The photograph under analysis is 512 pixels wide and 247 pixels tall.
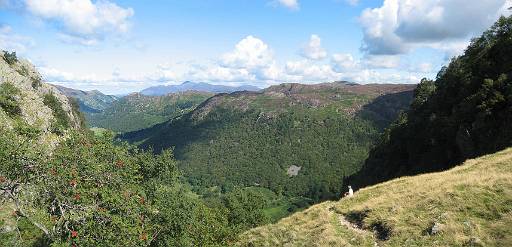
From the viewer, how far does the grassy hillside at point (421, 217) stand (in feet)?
84.9

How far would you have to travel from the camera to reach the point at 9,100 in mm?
107750

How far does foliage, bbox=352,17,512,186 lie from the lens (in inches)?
2574

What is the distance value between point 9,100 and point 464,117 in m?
113

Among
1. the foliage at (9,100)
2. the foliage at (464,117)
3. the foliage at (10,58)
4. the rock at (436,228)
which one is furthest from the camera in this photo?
the foliage at (10,58)

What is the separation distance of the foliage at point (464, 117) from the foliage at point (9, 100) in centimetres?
10351

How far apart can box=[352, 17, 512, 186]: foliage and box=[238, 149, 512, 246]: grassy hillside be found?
24601 mm

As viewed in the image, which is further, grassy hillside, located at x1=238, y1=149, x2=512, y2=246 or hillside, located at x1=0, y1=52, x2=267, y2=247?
hillside, located at x1=0, y1=52, x2=267, y2=247

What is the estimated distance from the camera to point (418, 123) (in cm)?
10400

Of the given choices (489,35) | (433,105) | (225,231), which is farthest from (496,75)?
(225,231)

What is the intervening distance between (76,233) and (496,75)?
249 feet

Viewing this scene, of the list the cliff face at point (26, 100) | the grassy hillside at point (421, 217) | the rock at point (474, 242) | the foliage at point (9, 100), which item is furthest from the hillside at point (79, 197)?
the foliage at point (9, 100)

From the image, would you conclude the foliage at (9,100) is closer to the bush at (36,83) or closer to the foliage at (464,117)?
the bush at (36,83)

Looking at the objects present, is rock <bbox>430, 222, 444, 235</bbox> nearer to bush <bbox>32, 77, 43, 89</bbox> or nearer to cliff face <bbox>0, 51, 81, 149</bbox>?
cliff face <bbox>0, 51, 81, 149</bbox>

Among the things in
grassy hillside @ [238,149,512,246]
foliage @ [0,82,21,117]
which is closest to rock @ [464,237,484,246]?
grassy hillside @ [238,149,512,246]
